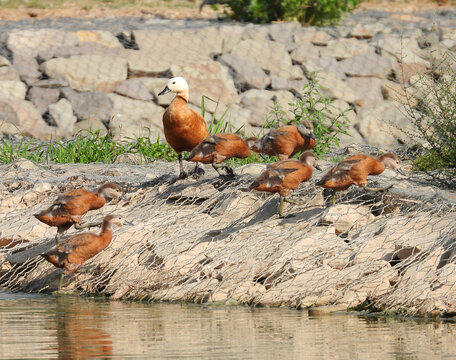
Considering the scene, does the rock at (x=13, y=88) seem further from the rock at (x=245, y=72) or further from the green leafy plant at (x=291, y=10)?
the green leafy plant at (x=291, y=10)

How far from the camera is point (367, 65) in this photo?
18703 millimetres

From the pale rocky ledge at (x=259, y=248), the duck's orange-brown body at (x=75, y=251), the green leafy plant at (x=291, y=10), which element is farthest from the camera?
the green leafy plant at (x=291, y=10)

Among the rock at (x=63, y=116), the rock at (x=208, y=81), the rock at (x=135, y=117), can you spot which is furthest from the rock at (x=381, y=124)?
the rock at (x=63, y=116)

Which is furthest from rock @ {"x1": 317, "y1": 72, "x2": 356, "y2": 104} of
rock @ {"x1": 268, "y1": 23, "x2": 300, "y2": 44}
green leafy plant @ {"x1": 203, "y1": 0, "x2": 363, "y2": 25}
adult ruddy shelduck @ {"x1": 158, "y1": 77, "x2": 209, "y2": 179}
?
adult ruddy shelduck @ {"x1": 158, "y1": 77, "x2": 209, "y2": 179}

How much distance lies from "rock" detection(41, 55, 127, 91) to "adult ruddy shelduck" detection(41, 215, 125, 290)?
7.99m

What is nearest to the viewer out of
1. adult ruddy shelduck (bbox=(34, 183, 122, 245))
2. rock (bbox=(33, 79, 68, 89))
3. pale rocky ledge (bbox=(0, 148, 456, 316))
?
pale rocky ledge (bbox=(0, 148, 456, 316))

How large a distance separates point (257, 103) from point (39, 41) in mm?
3839

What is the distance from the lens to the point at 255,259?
28.5 ft

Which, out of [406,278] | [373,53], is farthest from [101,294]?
[373,53]

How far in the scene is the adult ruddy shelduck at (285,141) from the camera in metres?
10.1

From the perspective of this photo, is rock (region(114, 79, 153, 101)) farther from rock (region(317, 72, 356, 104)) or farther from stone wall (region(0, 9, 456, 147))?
rock (region(317, 72, 356, 104))

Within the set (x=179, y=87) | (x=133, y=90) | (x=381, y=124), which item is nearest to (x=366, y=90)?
(x=381, y=124)

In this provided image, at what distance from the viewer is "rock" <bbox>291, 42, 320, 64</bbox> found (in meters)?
18.4

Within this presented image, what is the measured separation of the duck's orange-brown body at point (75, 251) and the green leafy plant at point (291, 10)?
35.9 feet
